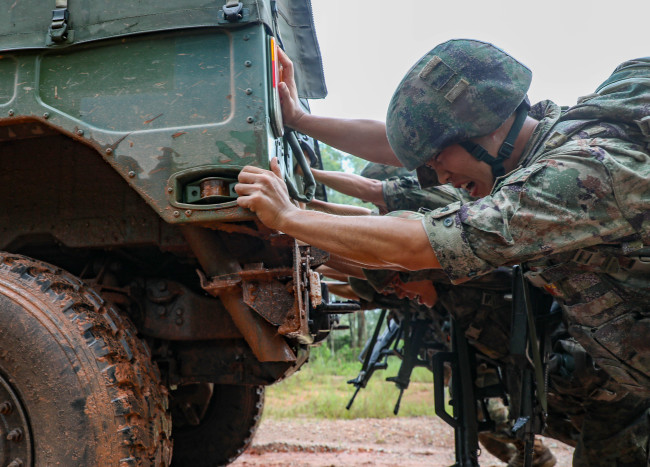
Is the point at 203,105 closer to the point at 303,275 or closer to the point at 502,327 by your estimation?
the point at 303,275

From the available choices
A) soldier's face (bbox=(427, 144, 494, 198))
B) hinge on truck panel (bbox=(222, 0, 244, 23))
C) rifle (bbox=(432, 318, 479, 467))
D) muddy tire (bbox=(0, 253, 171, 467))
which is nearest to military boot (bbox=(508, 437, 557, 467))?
rifle (bbox=(432, 318, 479, 467))

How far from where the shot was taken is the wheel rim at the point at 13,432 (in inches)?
71.3

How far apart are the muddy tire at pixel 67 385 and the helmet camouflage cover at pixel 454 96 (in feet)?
4.45

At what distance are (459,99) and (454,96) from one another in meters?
0.02

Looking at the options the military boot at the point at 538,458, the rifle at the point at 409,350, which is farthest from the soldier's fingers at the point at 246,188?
the military boot at the point at 538,458

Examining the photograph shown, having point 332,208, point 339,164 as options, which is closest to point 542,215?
point 332,208

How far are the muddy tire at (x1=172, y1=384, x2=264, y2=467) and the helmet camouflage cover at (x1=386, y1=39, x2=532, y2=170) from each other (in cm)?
175

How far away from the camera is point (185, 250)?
2.25m

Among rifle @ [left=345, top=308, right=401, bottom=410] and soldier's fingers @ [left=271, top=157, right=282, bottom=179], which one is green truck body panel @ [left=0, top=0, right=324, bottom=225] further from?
rifle @ [left=345, top=308, right=401, bottom=410]

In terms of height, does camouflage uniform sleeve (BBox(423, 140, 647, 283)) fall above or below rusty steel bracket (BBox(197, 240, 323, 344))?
above

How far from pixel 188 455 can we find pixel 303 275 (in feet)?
A: 5.72

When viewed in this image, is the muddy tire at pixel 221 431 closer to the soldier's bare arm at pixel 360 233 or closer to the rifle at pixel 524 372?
the rifle at pixel 524 372

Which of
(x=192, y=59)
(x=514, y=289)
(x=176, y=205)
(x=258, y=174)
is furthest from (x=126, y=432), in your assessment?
(x=514, y=289)

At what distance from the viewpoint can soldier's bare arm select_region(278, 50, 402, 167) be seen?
7.91ft
